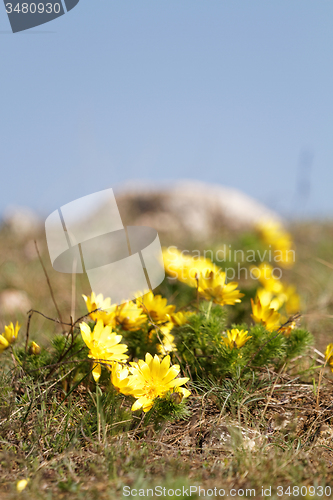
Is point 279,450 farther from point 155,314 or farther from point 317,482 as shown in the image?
point 155,314

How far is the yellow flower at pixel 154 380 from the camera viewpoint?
130 cm

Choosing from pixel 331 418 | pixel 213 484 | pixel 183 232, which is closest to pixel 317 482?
pixel 213 484

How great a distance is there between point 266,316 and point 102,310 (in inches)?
29.5

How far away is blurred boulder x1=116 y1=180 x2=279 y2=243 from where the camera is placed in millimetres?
6113

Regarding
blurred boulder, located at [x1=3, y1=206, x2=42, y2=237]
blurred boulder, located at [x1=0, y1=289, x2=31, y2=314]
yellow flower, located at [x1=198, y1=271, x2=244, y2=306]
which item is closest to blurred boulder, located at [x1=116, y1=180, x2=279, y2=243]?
blurred boulder, located at [x1=3, y1=206, x2=42, y2=237]

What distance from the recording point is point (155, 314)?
171 centimetres

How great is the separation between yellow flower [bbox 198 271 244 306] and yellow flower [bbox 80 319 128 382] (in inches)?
20.5

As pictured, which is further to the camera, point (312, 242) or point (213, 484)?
point (312, 242)

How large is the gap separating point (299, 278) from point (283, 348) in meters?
2.22

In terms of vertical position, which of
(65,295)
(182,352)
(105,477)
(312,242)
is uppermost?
(105,477)

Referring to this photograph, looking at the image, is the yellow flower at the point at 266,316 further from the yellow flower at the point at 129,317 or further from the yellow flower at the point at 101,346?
the yellow flower at the point at 101,346

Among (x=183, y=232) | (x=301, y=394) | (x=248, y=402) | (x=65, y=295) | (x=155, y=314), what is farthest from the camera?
(x=183, y=232)

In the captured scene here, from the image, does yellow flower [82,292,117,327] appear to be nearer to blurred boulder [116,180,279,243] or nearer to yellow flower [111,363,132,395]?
yellow flower [111,363,132,395]

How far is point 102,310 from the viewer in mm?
1613
